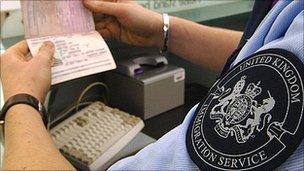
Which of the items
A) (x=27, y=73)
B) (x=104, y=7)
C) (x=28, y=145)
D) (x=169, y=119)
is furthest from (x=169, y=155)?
(x=169, y=119)

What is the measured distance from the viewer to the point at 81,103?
1139mm

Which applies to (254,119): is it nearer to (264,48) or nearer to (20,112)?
(264,48)

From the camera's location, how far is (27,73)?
2.39 ft

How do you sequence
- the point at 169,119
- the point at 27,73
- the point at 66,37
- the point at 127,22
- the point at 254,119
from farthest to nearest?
the point at 169,119, the point at 127,22, the point at 66,37, the point at 27,73, the point at 254,119

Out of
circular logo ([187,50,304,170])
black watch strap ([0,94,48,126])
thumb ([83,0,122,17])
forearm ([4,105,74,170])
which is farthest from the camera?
thumb ([83,0,122,17])

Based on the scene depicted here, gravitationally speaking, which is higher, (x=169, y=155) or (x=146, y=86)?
(x=169, y=155)

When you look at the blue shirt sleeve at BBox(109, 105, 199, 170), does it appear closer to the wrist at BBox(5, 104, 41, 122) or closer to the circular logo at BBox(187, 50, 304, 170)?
the circular logo at BBox(187, 50, 304, 170)

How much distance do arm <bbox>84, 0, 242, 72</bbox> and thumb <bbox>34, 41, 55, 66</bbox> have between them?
0.18m

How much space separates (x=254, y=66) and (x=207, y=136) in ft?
0.30

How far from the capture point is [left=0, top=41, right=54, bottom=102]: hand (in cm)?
71

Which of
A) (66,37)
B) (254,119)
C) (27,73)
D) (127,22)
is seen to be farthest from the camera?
(127,22)

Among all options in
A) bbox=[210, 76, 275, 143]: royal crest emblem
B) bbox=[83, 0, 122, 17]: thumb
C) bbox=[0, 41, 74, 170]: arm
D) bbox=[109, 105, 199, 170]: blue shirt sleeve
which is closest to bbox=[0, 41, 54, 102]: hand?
bbox=[0, 41, 74, 170]: arm

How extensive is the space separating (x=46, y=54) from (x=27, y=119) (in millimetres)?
174

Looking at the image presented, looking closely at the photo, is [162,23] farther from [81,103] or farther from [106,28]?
[81,103]
